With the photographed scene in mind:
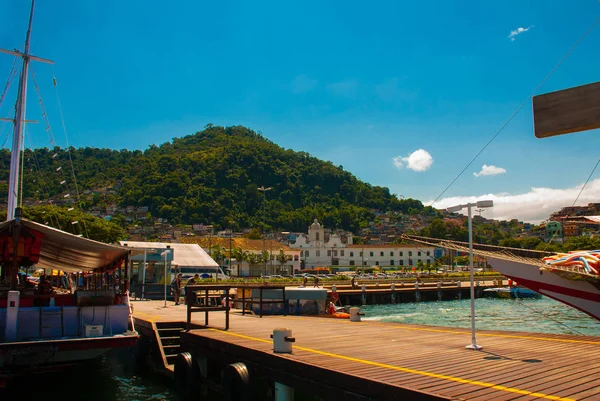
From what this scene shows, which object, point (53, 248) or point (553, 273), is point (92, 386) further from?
point (553, 273)

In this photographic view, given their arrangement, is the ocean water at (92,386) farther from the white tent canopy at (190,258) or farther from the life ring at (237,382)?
the white tent canopy at (190,258)

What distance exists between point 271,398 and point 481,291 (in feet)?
184

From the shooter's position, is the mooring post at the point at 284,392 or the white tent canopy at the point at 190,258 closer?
the mooring post at the point at 284,392

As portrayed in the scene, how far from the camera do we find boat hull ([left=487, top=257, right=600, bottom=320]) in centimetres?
1541

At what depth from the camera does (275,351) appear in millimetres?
9070

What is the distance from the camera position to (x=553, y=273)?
54.7 feet

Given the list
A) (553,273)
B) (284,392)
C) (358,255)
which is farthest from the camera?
(358,255)

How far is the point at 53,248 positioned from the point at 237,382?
26.0ft

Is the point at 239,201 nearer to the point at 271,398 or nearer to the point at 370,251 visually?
the point at 370,251

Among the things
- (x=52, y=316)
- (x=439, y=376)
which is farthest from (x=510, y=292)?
(x=439, y=376)

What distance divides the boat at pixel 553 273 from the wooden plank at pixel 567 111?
555 inches

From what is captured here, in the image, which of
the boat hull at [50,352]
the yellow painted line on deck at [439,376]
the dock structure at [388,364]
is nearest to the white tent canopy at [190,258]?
the boat hull at [50,352]

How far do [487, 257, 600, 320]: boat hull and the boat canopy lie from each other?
14428 millimetres

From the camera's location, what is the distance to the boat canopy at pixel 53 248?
482 inches
